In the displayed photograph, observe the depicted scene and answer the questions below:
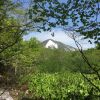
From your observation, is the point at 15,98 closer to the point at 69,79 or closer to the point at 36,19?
the point at 69,79

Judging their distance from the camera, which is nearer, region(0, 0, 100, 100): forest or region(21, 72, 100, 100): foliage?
region(0, 0, 100, 100): forest

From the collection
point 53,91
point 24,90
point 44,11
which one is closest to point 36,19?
point 44,11

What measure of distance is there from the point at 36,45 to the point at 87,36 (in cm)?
2114

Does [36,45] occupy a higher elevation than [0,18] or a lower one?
higher

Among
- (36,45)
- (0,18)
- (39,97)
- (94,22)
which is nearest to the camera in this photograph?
(94,22)

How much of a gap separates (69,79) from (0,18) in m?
11.8

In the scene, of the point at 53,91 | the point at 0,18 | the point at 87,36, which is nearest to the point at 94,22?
the point at 87,36

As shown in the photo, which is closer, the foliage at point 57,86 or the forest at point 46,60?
the forest at point 46,60

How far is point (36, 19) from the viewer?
4.42 metres

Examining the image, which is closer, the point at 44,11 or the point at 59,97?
the point at 44,11

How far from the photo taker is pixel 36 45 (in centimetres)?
2527

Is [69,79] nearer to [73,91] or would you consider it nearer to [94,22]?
[73,91]

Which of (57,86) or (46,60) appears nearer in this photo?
(57,86)

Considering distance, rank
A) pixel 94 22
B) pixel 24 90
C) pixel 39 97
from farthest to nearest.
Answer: pixel 24 90 → pixel 39 97 → pixel 94 22
